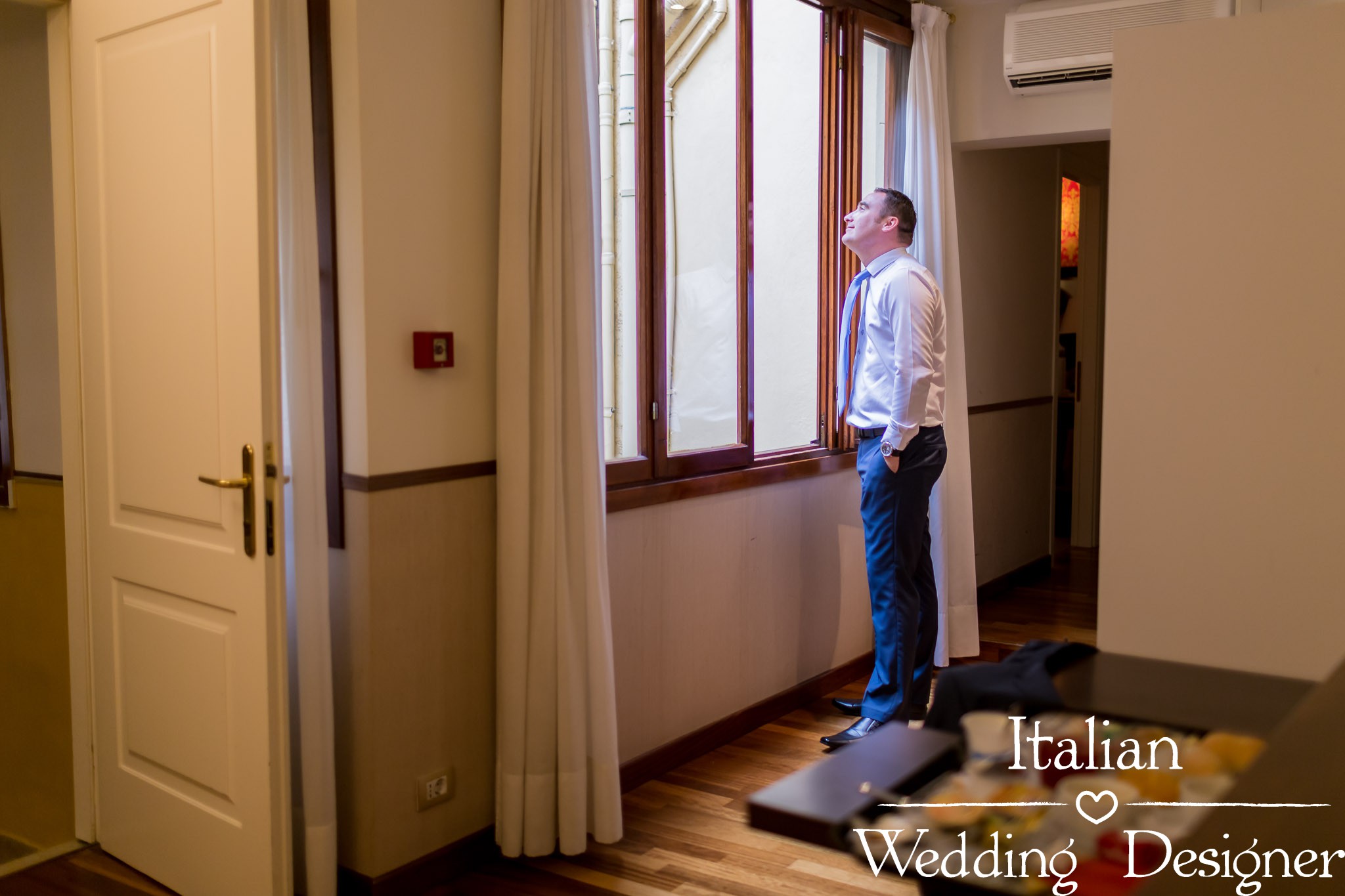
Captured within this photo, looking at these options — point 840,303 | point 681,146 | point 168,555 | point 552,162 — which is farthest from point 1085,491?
point 168,555

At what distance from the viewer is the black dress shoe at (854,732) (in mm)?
3635

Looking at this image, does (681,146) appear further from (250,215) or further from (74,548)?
(74,548)

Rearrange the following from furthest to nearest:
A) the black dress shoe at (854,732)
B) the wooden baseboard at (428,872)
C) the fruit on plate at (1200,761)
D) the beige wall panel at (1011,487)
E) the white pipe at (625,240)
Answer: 1. the beige wall panel at (1011,487)
2. the black dress shoe at (854,732)
3. the white pipe at (625,240)
4. the wooden baseboard at (428,872)
5. the fruit on plate at (1200,761)

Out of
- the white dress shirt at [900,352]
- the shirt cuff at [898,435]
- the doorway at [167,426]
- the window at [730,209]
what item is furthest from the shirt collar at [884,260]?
the doorway at [167,426]

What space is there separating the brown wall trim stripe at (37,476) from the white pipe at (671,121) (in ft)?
5.66

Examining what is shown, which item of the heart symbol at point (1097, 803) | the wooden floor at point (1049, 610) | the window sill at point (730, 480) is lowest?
the wooden floor at point (1049, 610)

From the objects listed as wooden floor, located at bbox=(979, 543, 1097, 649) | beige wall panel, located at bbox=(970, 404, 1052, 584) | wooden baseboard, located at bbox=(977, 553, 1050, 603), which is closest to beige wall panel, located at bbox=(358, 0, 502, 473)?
wooden floor, located at bbox=(979, 543, 1097, 649)

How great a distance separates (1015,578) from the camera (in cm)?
600

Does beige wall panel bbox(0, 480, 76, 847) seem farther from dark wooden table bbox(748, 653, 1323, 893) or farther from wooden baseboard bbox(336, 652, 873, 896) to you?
dark wooden table bbox(748, 653, 1323, 893)

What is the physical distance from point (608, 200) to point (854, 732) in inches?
72.9

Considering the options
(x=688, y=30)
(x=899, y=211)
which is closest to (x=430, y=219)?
(x=688, y=30)

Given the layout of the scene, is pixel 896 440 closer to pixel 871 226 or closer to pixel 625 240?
pixel 871 226

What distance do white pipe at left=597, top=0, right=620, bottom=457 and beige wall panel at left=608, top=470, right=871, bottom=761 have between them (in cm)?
36

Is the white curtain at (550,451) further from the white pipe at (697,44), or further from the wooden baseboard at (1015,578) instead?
the wooden baseboard at (1015,578)
